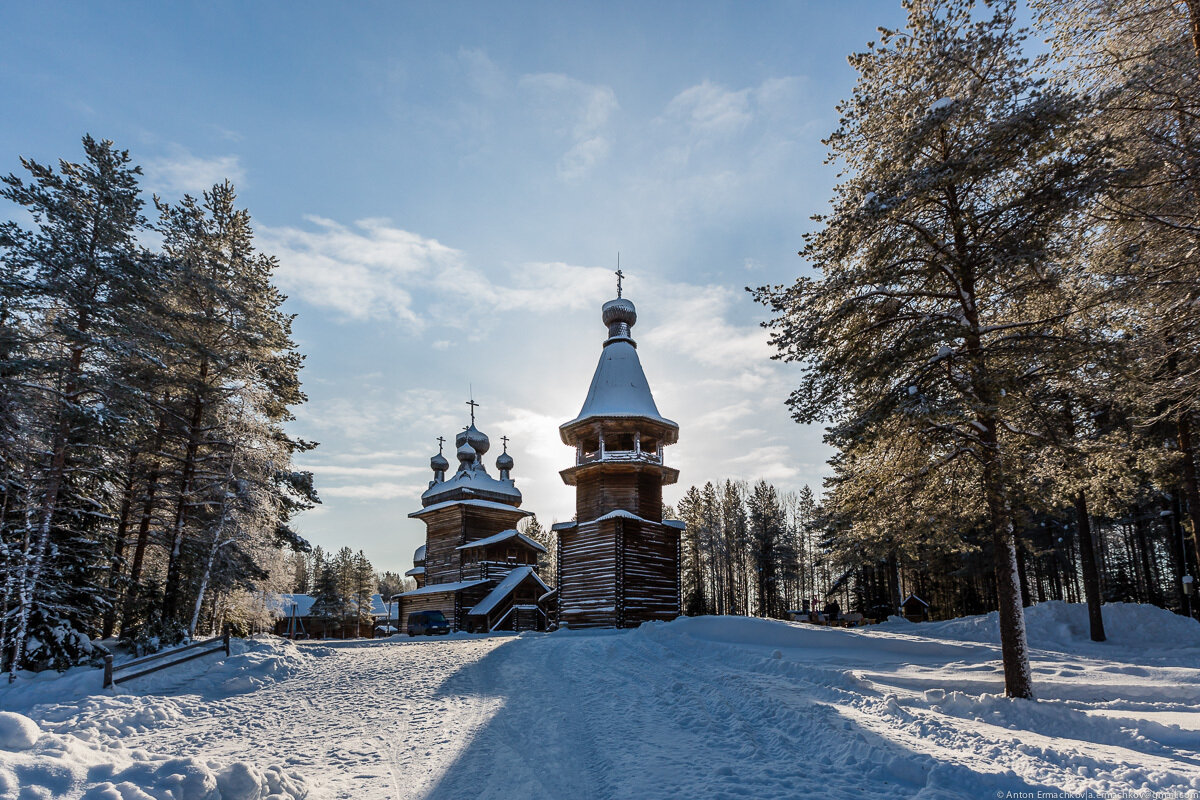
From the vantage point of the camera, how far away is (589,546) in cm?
2981

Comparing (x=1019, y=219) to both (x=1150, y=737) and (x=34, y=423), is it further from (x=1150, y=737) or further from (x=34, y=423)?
(x=34, y=423)

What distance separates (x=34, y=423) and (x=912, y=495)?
19.4 meters

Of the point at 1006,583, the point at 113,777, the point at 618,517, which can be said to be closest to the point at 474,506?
the point at 618,517

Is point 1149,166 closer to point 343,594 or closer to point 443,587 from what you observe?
point 443,587

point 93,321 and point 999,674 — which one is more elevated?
point 93,321

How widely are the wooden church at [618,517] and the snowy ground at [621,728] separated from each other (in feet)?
37.7

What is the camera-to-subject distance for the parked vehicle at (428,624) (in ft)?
112

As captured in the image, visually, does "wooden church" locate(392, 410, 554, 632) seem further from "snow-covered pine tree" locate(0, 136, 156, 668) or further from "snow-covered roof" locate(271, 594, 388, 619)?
"snow-covered pine tree" locate(0, 136, 156, 668)

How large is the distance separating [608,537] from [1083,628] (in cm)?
1885

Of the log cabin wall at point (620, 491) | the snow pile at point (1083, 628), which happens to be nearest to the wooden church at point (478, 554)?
the log cabin wall at point (620, 491)

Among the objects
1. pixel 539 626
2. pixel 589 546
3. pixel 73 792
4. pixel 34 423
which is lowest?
pixel 539 626

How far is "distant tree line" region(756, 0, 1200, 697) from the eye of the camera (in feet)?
33.3

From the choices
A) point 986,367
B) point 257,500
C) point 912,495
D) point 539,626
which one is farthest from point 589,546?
point 986,367

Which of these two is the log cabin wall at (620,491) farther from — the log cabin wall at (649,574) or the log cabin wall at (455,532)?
the log cabin wall at (455,532)
